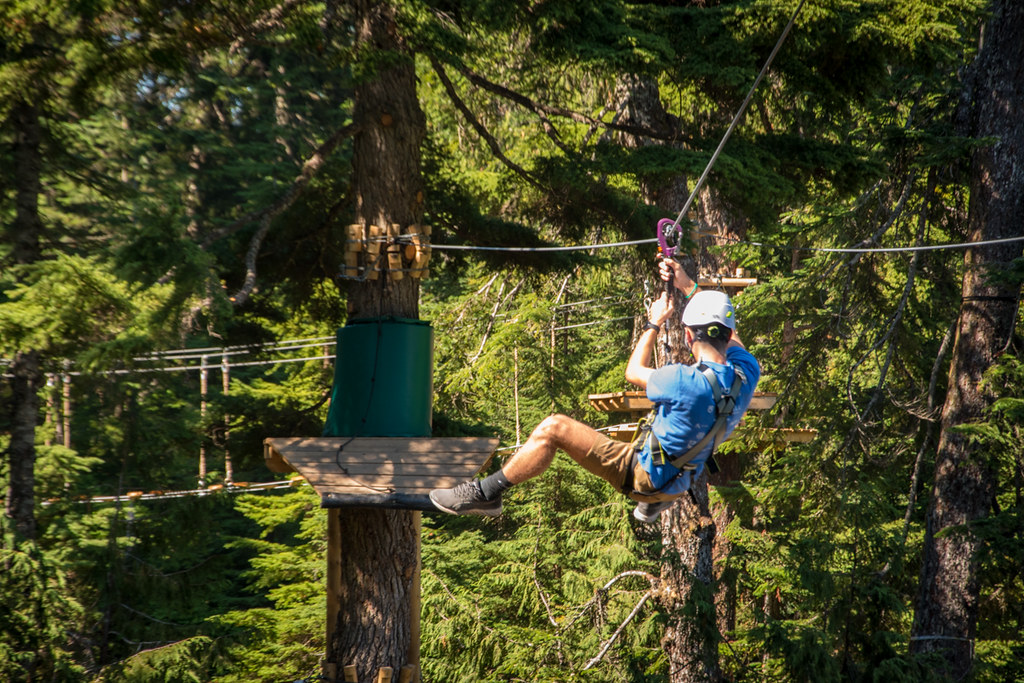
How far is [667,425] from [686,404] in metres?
0.21

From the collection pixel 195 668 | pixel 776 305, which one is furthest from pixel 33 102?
pixel 776 305

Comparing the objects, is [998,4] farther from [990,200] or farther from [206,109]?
[206,109]

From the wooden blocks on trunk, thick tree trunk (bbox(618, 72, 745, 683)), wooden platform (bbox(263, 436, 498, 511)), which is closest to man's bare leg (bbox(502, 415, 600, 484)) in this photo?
wooden platform (bbox(263, 436, 498, 511))

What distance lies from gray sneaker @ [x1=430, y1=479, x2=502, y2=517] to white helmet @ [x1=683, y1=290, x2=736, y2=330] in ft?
5.43

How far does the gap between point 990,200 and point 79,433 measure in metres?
12.2

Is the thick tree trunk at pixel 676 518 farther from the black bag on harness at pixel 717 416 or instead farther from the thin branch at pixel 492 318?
the black bag on harness at pixel 717 416

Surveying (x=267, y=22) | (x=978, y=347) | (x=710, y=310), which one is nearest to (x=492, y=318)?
(x=978, y=347)

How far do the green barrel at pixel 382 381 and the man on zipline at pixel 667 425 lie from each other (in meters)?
1.33

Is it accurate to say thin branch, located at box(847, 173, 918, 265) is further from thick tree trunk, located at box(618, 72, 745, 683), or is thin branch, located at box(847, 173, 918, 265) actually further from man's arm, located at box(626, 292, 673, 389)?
man's arm, located at box(626, 292, 673, 389)

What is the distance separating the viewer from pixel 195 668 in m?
9.05

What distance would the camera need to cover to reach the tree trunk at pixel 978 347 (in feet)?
32.3

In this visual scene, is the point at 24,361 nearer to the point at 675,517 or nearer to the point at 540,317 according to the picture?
the point at 540,317

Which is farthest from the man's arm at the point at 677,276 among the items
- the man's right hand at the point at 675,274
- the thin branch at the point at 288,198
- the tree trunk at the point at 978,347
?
the tree trunk at the point at 978,347

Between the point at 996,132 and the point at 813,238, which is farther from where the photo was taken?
the point at 813,238
